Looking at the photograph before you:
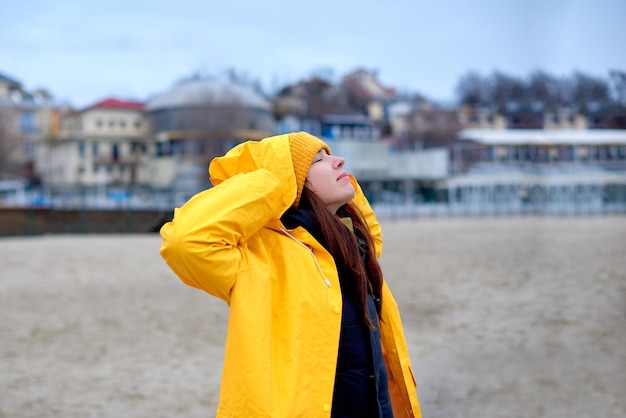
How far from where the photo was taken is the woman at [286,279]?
73.1 inches

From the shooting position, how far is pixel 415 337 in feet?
25.0

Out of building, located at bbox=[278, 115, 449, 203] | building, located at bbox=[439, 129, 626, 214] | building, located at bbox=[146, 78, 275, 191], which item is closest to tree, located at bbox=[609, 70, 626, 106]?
building, located at bbox=[439, 129, 626, 214]

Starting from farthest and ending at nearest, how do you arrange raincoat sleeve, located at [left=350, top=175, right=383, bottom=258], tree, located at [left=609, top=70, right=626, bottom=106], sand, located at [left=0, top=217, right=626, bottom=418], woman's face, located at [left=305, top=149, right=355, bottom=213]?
tree, located at [left=609, top=70, right=626, bottom=106], sand, located at [left=0, top=217, right=626, bottom=418], raincoat sleeve, located at [left=350, top=175, right=383, bottom=258], woman's face, located at [left=305, top=149, right=355, bottom=213]

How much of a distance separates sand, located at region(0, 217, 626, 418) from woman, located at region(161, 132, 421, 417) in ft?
9.97

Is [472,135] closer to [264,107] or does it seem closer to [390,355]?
[264,107]

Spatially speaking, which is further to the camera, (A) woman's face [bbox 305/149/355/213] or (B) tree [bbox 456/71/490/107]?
(B) tree [bbox 456/71/490/107]

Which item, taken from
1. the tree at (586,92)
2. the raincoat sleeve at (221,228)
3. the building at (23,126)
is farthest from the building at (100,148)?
the raincoat sleeve at (221,228)

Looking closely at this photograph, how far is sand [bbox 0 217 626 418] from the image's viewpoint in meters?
5.38

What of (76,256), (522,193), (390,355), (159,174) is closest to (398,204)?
(522,193)

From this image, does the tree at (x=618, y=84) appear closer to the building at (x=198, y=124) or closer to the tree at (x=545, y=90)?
the tree at (x=545, y=90)

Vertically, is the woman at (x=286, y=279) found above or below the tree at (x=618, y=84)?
below

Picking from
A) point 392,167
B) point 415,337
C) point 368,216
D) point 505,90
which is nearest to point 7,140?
point 392,167

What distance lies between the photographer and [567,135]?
1505 inches

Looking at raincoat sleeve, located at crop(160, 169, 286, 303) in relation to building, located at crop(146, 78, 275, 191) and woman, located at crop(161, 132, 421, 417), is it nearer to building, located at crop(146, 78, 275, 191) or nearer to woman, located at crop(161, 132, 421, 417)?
woman, located at crop(161, 132, 421, 417)
